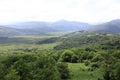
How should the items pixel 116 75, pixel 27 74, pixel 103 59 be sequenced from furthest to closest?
pixel 103 59 < pixel 116 75 < pixel 27 74

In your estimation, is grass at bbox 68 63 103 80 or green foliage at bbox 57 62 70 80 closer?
green foliage at bbox 57 62 70 80

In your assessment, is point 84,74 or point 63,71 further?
point 84,74

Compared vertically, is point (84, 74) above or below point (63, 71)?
below

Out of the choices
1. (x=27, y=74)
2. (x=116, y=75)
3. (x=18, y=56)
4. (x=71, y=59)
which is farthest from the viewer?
(x=71, y=59)

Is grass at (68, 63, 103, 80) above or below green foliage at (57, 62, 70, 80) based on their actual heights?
below

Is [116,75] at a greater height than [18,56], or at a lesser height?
lesser

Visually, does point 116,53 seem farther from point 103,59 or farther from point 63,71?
point 63,71

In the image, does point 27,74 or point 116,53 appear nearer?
point 27,74

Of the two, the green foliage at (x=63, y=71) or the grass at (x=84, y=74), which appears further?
the grass at (x=84, y=74)

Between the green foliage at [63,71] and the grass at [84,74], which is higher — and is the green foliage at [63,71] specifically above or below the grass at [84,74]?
above

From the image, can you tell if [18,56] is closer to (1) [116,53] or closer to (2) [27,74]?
(2) [27,74]

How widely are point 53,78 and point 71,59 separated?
62.1 metres

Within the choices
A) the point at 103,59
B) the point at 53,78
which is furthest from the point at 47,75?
the point at 103,59

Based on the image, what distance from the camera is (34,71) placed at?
220ft
